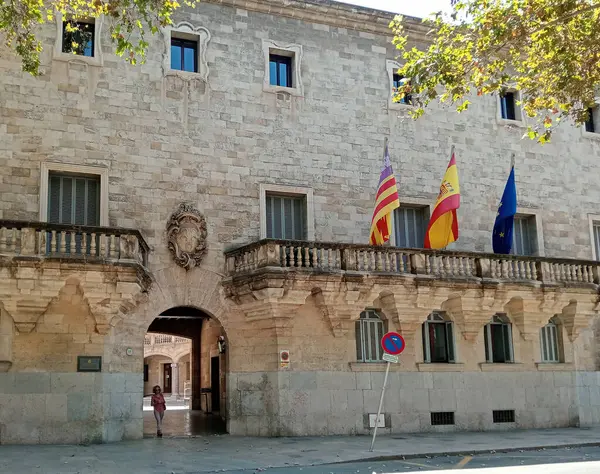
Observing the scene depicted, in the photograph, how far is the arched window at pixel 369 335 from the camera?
67.1 feet

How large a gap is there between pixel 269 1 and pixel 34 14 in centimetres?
884

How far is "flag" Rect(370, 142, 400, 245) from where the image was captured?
1980cm

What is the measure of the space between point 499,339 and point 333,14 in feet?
38.4

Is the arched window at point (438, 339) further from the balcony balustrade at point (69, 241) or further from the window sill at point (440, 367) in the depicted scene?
the balcony balustrade at point (69, 241)

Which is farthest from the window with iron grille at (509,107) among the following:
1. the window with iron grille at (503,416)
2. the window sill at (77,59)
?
the window sill at (77,59)

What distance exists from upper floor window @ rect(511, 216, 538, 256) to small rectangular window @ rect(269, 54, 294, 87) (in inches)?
362

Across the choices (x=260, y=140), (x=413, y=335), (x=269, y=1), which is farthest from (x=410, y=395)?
(x=269, y=1)

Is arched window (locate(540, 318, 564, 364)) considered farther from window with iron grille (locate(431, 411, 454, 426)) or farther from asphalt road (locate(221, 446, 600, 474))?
asphalt road (locate(221, 446, 600, 474))

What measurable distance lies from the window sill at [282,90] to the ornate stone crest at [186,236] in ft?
14.8

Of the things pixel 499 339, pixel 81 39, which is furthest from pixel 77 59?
pixel 499 339

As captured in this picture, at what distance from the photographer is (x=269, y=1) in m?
21.5

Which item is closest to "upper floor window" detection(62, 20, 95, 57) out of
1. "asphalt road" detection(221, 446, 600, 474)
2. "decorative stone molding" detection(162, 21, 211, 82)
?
"decorative stone molding" detection(162, 21, 211, 82)

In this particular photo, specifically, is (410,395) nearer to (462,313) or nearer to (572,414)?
(462,313)

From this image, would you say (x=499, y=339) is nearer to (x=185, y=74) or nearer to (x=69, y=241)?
(x=185, y=74)
